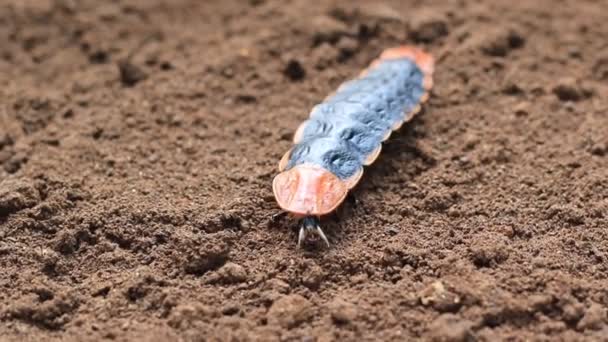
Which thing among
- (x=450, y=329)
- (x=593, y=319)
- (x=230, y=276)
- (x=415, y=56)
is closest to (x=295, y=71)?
(x=415, y=56)

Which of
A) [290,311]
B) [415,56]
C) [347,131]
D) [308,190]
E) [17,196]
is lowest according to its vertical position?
[290,311]

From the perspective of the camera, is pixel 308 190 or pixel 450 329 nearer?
pixel 450 329

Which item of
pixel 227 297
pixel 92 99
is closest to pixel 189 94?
pixel 92 99

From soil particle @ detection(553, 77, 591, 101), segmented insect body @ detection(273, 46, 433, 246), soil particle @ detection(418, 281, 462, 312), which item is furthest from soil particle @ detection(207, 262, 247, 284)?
soil particle @ detection(553, 77, 591, 101)

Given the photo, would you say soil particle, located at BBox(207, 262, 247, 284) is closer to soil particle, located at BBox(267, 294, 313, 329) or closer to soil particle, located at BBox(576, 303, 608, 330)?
soil particle, located at BBox(267, 294, 313, 329)

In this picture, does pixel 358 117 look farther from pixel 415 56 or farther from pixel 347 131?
pixel 415 56

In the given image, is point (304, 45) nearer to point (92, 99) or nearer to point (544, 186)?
point (92, 99)
